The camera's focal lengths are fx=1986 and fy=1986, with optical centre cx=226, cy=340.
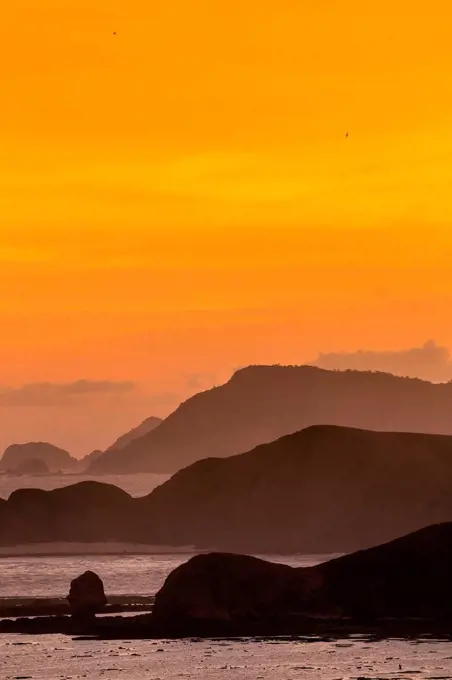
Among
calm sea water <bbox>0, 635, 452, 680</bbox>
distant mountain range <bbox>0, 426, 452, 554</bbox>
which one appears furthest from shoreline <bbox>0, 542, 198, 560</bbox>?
calm sea water <bbox>0, 635, 452, 680</bbox>

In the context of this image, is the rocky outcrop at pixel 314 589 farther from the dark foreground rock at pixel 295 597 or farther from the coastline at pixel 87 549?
the coastline at pixel 87 549

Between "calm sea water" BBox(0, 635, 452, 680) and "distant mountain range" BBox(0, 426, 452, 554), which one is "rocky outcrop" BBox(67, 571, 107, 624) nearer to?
"calm sea water" BBox(0, 635, 452, 680)

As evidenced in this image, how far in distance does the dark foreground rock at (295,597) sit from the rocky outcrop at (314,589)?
5 cm

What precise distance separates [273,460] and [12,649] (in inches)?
4303

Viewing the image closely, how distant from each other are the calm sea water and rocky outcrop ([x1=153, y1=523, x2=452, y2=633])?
7.69m

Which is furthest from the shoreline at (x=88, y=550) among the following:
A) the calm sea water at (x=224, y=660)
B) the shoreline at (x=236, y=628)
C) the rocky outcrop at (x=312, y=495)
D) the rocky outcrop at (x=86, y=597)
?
the calm sea water at (x=224, y=660)

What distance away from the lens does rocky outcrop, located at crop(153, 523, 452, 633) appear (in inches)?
3829

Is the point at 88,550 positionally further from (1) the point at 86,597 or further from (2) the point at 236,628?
(2) the point at 236,628

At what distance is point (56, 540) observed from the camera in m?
198

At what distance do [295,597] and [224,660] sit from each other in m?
15.4

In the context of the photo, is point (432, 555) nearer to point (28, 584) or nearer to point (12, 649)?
point (12, 649)

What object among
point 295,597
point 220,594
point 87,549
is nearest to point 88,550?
point 87,549

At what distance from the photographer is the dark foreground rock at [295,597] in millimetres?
95875

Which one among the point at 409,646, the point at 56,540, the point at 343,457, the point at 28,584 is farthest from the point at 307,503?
the point at 409,646
